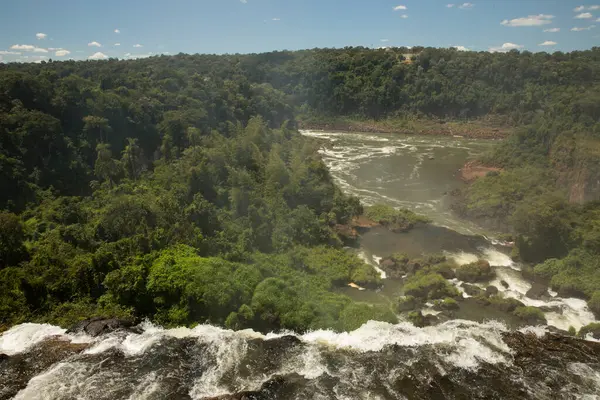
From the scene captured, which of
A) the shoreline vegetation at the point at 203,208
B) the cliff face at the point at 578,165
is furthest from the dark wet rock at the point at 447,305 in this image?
the cliff face at the point at 578,165

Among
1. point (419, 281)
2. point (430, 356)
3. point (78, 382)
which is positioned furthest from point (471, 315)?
point (78, 382)

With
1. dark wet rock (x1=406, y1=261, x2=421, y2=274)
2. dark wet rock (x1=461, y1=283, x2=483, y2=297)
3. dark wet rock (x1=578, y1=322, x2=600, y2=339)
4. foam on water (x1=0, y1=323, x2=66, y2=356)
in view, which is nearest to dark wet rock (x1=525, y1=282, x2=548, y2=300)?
dark wet rock (x1=461, y1=283, x2=483, y2=297)

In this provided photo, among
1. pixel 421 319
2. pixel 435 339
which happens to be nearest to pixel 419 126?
pixel 421 319

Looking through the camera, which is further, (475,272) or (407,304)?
(475,272)

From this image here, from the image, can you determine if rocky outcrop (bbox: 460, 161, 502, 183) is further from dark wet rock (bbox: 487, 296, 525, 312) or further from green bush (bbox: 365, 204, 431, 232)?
dark wet rock (bbox: 487, 296, 525, 312)

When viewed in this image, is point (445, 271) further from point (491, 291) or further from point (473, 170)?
point (473, 170)

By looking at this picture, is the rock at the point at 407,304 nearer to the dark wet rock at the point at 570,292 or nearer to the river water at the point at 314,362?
the river water at the point at 314,362
